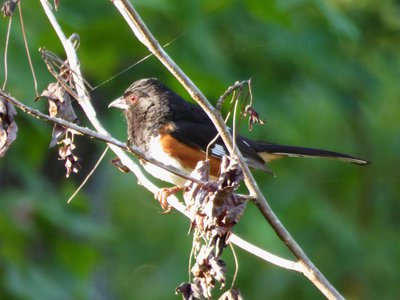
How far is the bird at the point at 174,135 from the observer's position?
4.74m

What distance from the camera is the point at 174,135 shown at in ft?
15.9

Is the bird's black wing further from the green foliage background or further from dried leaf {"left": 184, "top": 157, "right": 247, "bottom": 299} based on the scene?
dried leaf {"left": 184, "top": 157, "right": 247, "bottom": 299}

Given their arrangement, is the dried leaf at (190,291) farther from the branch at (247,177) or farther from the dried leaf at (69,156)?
the dried leaf at (69,156)

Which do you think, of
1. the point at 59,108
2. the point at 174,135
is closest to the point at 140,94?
the point at 174,135

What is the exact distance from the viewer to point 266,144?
541cm

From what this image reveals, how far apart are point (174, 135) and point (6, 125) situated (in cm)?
222

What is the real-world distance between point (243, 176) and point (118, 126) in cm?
408

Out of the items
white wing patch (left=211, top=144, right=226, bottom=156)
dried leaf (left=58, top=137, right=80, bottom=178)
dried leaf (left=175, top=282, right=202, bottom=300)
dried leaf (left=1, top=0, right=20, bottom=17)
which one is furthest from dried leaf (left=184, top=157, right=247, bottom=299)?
white wing patch (left=211, top=144, right=226, bottom=156)

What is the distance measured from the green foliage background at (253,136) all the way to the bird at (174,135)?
38 cm

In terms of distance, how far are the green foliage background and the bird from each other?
0.38m

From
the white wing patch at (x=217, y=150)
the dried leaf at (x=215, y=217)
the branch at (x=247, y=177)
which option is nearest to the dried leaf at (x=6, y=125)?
the branch at (x=247, y=177)

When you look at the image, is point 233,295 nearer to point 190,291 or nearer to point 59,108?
point 190,291

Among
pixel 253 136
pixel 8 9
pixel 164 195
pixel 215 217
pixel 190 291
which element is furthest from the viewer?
pixel 253 136

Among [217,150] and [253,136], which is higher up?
[217,150]
